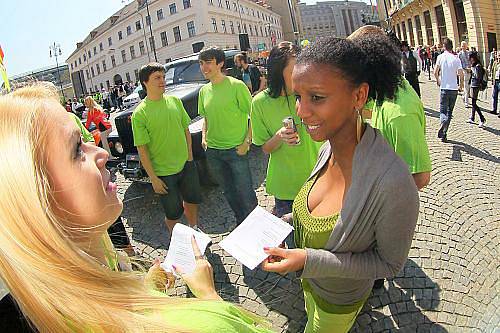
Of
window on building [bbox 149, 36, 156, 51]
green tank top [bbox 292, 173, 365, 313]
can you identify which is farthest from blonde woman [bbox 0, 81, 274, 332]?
window on building [bbox 149, 36, 156, 51]

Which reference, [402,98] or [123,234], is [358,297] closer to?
[402,98]

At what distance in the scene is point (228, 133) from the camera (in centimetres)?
413

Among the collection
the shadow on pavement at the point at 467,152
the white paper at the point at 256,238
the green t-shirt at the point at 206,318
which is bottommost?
the shadow on pavement at the point at 467,152

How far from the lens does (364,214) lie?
1.68 metres

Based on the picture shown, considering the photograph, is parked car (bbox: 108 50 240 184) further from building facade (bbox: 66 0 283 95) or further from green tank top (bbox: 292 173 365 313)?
building facade (bbox: 66 0 283 95)

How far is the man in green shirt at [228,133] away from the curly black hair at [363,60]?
2.34 metres

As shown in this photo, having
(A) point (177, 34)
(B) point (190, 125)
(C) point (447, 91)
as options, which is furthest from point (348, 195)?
(A) point (177, 34)

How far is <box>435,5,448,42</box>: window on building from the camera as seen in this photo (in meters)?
24.8

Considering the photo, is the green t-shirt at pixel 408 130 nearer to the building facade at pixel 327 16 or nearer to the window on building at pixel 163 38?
the window on building at pixel 163 38

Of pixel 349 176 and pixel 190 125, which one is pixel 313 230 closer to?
pixel 349 176

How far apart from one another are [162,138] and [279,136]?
1.64 metres

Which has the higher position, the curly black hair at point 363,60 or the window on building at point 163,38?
the window on building at point 163,38

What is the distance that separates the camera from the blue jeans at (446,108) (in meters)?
7.06

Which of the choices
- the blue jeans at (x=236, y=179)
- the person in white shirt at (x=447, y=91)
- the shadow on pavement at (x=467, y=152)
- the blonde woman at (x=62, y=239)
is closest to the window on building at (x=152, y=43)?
the person in white shirt at (x=447, y=91)
